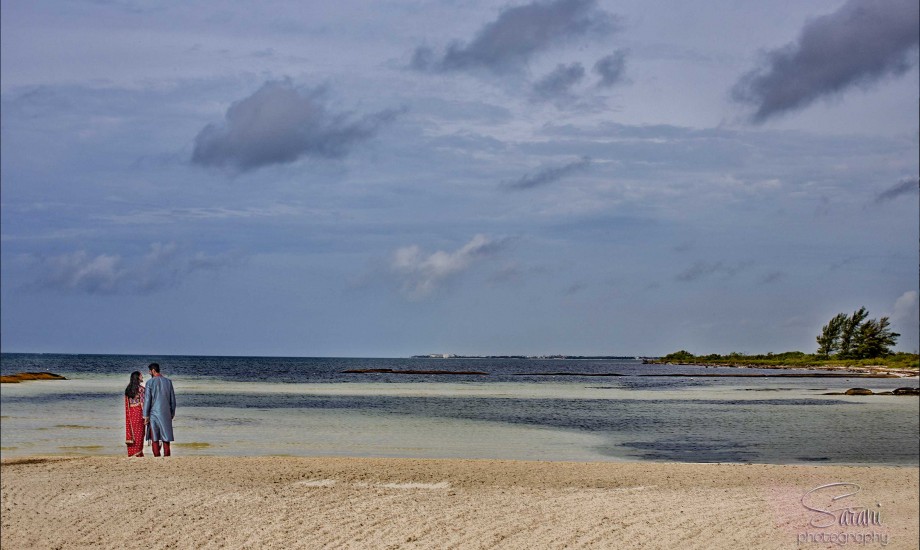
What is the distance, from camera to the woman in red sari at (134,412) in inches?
517

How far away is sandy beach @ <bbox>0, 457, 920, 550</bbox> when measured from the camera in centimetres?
1159

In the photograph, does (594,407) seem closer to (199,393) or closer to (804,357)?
(199,393)

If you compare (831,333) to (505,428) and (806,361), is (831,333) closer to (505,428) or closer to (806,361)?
(806,361)

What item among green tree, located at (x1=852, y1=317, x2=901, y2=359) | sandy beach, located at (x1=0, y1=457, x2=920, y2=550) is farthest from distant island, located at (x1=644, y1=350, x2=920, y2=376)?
sandy beach, located at (x1=0, y1=457, x2=920, y2=550)

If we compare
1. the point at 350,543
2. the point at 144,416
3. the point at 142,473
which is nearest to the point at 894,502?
the point at 350,543

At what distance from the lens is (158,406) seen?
42.9 feet

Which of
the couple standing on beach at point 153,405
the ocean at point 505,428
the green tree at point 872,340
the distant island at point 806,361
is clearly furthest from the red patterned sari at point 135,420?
the green tree at point 872,340

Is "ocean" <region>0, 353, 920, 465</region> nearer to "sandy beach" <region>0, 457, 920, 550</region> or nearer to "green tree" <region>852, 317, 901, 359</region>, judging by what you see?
"sandy beach" <region>0, 457, 920, 550</region>

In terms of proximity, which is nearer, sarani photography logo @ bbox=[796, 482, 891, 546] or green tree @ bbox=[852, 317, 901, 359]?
sarani photography logo @ bbox=[796, 482, 891, 546]

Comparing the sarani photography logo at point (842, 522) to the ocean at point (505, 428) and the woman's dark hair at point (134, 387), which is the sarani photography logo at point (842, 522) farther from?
the woman's dark hair at point (134, 387)

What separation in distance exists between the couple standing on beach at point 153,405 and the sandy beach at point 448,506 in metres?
1.38

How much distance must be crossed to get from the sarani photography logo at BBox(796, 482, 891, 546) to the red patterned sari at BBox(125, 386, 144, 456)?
35.4ft

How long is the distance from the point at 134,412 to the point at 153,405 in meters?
1.04

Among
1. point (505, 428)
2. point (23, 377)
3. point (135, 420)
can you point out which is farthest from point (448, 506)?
point (23, 377)
